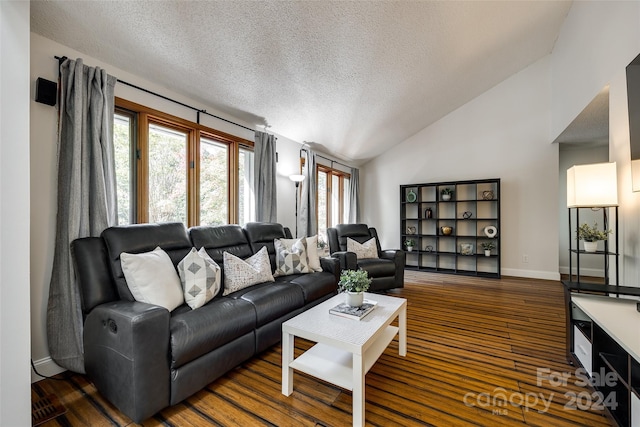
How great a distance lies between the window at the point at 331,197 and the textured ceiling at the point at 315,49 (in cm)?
87

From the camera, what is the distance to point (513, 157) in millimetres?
4953

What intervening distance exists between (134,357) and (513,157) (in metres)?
5.91

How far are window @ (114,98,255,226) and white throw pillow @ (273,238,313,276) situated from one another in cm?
80

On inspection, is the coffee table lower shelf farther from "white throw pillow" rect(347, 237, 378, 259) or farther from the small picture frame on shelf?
the small picture frame on shelf

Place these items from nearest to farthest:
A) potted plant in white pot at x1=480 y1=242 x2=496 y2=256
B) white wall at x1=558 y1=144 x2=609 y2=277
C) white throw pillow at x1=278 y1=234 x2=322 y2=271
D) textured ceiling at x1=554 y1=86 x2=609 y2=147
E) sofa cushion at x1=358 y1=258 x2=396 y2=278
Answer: textured ceiling at x1=554 y1=86 x2=609 y2=147, white throw pillow at x1=278 y1=234 x2=322 y2=271, sofa cushion at x1=358 y1=258 x2=396 y2=278, white wall at x1=558 y1=144 x2=609 y2=277, potted plant in white pot at x1=480 y1=242 x2=496 y2=256

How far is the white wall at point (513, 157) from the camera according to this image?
15.4ft

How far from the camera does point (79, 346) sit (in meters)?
1.90

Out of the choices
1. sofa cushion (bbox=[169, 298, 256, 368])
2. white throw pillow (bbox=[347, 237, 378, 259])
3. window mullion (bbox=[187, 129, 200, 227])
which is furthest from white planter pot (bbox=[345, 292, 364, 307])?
white throw pillow (bbox=[347, 237, 378, 259])

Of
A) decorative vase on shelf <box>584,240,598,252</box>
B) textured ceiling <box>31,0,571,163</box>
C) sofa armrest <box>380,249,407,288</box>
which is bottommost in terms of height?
sofa armrest <box>380,249,407,288</box>

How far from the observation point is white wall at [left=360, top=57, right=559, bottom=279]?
471 cm

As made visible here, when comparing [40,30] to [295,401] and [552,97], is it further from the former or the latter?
[552,97]

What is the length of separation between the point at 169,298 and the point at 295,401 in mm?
1036

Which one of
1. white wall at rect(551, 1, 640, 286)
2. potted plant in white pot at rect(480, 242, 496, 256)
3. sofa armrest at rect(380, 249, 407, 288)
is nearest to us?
white wall at rect(551, 1, 640, 286)

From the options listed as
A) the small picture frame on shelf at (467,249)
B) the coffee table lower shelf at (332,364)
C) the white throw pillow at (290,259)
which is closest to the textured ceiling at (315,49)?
the white throw pillow at (290,259)
